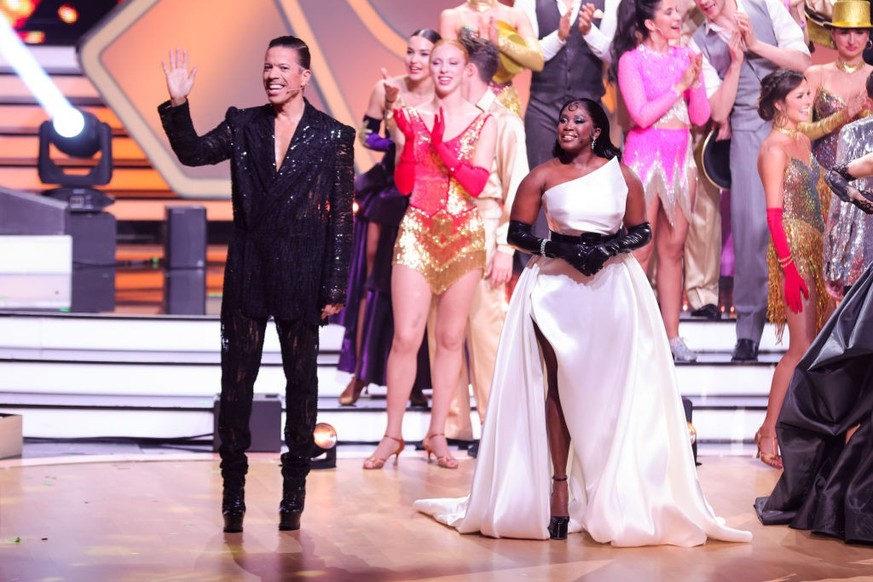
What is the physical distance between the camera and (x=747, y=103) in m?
7.21

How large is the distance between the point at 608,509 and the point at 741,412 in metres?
2.27

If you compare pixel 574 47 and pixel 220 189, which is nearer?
pixel 574 47

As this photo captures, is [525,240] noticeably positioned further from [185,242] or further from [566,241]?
[185,242]

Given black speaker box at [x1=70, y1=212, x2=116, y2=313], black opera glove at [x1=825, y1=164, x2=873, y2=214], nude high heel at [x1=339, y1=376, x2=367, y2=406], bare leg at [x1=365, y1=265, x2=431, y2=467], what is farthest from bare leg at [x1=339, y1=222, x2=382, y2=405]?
black speaker box at [x1=70, y1=212, x2=116, y2=313]

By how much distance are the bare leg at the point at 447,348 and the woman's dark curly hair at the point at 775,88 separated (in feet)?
4.86

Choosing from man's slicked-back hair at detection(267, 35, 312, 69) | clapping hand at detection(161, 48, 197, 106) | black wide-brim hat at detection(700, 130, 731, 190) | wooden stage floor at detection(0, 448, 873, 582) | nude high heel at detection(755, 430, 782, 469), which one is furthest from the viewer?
black wide-brim hat at detection(700, 130, 731, 190)

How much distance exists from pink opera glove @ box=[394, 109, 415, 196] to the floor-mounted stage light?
18.8 feet

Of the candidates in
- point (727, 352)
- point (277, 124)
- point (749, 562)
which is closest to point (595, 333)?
point (749, 562)

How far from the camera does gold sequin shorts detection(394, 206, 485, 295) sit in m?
6.03

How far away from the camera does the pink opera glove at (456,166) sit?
19.1 feet

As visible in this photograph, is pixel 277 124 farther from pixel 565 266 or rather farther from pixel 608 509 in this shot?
pixel 608 509

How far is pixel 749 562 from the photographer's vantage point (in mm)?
4547

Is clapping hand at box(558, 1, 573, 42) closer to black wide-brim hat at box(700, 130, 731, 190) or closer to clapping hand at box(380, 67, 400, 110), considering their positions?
black wide-brim hat at box(700, 130, 731, 190)

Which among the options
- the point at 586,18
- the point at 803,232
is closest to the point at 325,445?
the point at 803,232
